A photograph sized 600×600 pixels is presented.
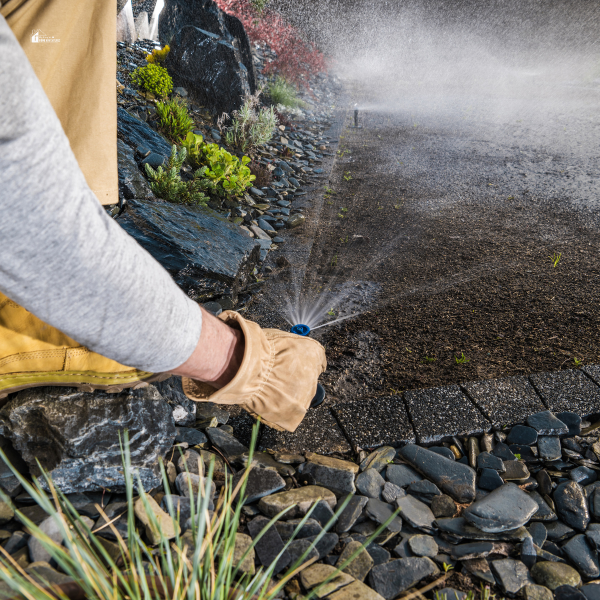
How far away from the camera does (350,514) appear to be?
→ 157cm

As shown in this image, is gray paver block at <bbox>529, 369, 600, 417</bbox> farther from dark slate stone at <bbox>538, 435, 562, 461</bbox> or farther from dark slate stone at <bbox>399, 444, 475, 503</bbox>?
dark slate stone at <bbox>399, 444, 475, 503</bbox>

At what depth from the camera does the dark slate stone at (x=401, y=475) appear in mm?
1762

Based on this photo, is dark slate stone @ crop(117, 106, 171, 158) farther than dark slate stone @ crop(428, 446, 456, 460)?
Yes

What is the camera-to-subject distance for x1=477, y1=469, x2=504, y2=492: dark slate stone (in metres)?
1.72

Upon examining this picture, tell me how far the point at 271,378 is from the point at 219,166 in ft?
10.6

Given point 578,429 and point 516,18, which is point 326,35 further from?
point 578,429

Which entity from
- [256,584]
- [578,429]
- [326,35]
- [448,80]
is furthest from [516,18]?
[256,584]

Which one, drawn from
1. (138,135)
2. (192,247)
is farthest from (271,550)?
(138,135)

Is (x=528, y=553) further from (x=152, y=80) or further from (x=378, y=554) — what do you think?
(x=152, y=80)

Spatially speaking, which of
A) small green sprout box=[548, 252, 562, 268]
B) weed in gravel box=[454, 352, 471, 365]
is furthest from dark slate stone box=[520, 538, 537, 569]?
small green sprout box=[548, 252, 562, 268]

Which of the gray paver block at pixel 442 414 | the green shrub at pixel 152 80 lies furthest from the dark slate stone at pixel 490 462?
the green shrub at pixel 152 80

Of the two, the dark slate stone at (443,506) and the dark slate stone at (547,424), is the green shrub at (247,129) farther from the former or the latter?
the dark slate stone at (443,506)

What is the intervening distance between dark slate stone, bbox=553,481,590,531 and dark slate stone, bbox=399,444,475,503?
0.34m

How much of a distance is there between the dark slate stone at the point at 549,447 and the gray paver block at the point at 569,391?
20cm
